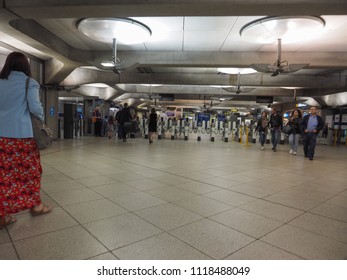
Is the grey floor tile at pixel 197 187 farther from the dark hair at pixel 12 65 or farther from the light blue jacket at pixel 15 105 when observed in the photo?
the dark hair at pixel 12 65

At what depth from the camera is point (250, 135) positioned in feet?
53.5

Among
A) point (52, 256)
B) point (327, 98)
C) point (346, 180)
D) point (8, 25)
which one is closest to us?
point (52, 256)

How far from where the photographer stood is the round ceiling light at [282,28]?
5.30 metres

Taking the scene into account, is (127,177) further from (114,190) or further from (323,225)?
(323,225)

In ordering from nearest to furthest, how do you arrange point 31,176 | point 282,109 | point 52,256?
1. point 52,256
2. point 31,176
3. point 282,109

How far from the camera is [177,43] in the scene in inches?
307

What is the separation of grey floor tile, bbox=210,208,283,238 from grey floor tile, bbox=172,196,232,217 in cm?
12

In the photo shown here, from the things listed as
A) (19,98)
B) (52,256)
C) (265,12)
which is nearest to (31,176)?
(19,98)

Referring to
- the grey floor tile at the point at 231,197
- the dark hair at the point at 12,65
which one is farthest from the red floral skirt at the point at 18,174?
the grey floor tile at the point at 231,197

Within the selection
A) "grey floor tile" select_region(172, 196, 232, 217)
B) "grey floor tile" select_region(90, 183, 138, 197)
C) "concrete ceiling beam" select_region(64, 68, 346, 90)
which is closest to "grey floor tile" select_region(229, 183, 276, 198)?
"grey floor tile" select_region(172, 196, 232, 217)

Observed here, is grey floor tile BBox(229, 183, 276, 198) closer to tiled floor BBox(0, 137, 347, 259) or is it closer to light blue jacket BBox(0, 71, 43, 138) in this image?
tiled floor BBox(0, 137, 347, 259)

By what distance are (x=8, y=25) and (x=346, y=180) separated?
8.02 meters

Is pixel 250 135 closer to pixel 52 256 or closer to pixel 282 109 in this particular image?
pixel 282 109

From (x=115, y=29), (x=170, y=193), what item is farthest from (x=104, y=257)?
(x=115, y=29)
